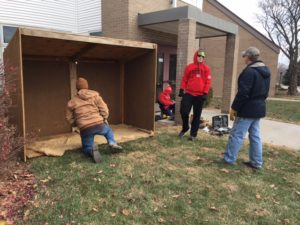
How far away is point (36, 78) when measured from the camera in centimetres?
555

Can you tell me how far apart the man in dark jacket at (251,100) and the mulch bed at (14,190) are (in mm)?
3076

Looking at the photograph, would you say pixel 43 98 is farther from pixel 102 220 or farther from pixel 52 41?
pixel 102 220

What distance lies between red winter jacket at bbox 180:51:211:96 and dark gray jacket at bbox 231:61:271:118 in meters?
1.56

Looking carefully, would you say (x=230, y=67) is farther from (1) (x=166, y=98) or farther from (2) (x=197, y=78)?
(2) (x=197, y=78)

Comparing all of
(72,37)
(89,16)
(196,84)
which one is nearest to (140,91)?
(196,84)

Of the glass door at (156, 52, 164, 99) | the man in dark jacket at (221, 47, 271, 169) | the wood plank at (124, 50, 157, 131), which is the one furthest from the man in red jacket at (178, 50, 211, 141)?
the glass door at (156, 52, 164, 99)

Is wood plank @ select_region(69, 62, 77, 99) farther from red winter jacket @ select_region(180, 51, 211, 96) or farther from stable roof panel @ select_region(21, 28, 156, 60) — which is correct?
red winter jacket @ select_region(180, 51, 211, 96)

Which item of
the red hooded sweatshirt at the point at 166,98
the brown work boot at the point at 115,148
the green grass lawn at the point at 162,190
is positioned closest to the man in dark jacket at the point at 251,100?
the green grass lawn at the point at 162,190

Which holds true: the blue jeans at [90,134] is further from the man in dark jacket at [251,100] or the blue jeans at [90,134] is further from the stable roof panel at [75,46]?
the man in dark jacket at [251,100]

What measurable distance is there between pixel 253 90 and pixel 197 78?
172 centimetres

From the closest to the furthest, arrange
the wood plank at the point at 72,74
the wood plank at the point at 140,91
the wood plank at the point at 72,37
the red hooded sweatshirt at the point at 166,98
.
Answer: the wood plank at the point at 72,37 < the wood plank at the point at 72,74 < the wood plank at the point at 140,91 < the red hooded sweatshirt at the point at 166,98

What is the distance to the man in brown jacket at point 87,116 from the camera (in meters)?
4.64

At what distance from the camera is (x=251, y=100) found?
4324mm

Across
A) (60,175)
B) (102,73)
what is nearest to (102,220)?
(60,175)
